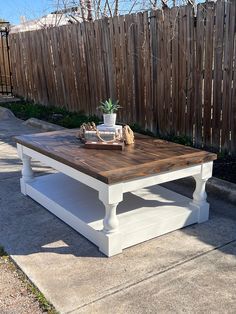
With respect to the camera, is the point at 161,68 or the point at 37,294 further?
the point at 161,68

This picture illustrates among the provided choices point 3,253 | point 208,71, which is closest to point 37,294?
point 3,253

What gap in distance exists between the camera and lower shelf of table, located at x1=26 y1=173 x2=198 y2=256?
3041 millimetres

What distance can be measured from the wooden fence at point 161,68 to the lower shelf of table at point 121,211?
1.60 meters

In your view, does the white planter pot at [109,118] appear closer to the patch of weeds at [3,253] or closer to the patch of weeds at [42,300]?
the patch of weeds at [3,253]

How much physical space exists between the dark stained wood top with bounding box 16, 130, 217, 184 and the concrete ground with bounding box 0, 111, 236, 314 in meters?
0.62

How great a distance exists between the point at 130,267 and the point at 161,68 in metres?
3.59

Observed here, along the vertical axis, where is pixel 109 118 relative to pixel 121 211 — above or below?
above

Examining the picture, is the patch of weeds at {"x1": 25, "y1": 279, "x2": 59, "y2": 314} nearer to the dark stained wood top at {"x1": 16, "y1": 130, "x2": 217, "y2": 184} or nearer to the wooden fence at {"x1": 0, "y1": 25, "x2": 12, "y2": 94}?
the dark stained wood top at {"x1": 16, "y1": 130, "x2": 217, "y2": 184}

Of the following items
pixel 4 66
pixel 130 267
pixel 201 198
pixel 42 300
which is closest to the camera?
pixel 42 300

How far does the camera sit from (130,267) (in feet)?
9.02

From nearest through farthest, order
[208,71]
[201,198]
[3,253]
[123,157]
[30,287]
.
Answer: [30,287]
[3,253]
[123,157]
[201,198]
[208,71]

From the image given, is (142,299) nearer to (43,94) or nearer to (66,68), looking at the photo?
(66,68)

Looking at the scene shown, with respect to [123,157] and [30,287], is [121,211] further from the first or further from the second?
[30,287]

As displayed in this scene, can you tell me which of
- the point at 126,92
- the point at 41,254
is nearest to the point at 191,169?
the point at 41,254
